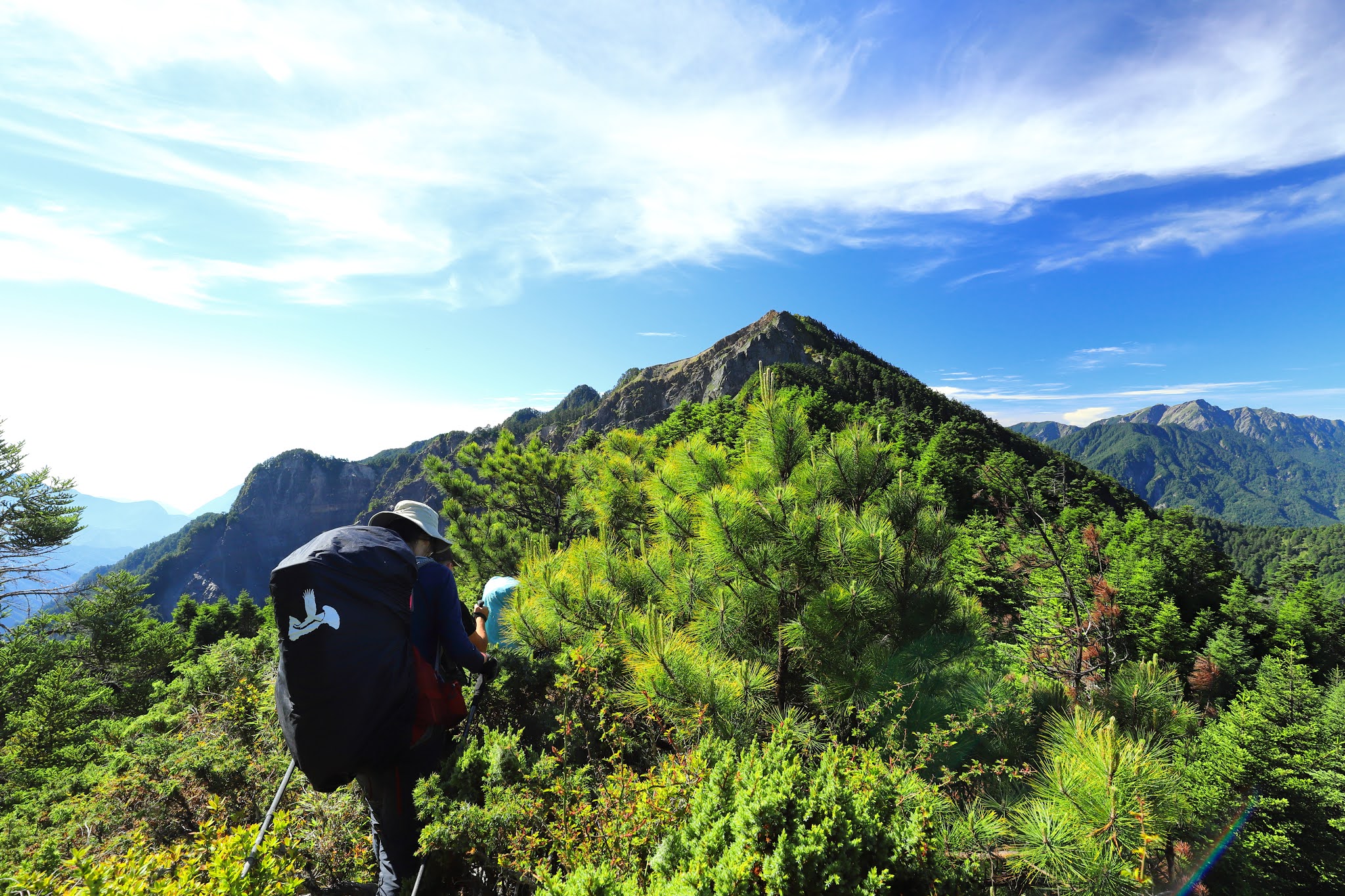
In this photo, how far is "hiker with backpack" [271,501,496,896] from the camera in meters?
2.38

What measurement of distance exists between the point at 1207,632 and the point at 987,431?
1861 inches

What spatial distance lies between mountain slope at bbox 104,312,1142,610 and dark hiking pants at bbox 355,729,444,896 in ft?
45.6

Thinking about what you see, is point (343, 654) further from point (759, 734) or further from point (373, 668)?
point (759, 734)

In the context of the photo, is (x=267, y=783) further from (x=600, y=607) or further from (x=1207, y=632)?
(x=1207, y=632)

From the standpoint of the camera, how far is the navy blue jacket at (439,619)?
3.14 m

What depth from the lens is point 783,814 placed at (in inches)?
83.0

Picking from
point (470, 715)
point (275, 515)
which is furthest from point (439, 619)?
point (275, 515)

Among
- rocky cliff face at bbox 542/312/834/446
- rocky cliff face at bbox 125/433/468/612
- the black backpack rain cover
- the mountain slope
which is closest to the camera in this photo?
the black backpack rain cover

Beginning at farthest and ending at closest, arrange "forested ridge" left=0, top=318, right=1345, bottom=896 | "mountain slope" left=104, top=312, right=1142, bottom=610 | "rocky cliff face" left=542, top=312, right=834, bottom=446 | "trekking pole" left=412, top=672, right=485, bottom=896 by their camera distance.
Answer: "rocky cliff face" left=542, top=312, right=834, bottom=446 < "mountain slope" left=104, top=312, right=1142, bottom=610 < "trekking pole" left=412, top=672, right=485, bottom=896 < "forested ridge" left=0, top=318, right=1345, bottom=896

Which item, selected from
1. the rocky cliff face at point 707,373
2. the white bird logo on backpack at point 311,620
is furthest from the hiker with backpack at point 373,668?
the rocky cliff face at point 707,373

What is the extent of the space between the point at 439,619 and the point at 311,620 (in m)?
0.88

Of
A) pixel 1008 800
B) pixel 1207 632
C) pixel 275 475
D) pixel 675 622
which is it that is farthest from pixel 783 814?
pixel 275 475

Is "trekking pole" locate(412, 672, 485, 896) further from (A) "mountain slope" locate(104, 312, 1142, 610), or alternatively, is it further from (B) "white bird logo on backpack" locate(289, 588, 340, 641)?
(A) "mountain slope" locate(104, 312, 1142, 610)

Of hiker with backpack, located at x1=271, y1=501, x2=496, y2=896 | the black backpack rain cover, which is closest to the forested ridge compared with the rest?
hiker with backpack, located at x1=271, y1=501, x2=496, y2=896
